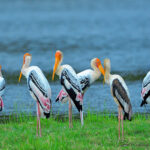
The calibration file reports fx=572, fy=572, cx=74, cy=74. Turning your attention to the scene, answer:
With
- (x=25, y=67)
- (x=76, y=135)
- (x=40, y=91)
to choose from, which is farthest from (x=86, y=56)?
(x=76, y=135)

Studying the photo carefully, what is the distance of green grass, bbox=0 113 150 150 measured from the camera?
25.8ft

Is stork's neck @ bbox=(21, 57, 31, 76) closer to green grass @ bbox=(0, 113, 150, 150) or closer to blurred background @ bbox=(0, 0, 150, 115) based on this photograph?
green grass @ bbox=(0, 113, 150, 150)

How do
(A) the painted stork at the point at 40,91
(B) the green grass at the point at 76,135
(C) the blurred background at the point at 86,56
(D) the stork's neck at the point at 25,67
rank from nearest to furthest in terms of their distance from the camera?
(B) the green grass at the point at 76,135 → (A) the painted stork at the point at 40,91 → (D) the stork's neck at the point at 25,67 → (C) the blurred background at the point at 86,56

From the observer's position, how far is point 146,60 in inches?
804

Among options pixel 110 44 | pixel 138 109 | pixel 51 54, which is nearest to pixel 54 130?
pixel 138 109

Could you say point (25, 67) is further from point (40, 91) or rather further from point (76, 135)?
point (76, 135)

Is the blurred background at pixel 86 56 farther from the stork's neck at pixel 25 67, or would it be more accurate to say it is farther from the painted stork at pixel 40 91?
the painted stork at pixel 40 91

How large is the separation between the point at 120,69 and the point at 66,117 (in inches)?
289

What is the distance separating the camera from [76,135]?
28.0 feet

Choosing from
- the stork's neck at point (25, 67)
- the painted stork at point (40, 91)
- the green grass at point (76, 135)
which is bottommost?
the green grass at point (76, 135)

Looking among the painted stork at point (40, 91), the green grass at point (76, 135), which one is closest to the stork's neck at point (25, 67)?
the painted stork at point (40, 91)

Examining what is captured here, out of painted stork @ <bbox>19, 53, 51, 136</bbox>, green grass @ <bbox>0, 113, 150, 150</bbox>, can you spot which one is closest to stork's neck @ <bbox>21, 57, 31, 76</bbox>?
painted stork @ <bbox>19, 53, 51, 136</bbox>

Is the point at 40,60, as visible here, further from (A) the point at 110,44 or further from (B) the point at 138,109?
(B) the point at 138,109

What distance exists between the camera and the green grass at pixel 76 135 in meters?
7.86
